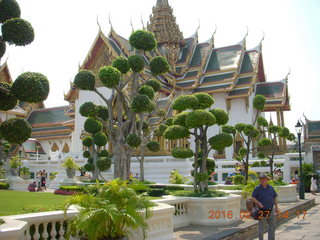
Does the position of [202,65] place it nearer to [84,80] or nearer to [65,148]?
[65,148]

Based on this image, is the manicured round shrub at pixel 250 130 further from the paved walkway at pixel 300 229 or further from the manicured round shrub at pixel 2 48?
the manicured round shrub at pixel 2 48

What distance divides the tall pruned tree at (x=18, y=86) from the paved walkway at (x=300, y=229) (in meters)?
4.87

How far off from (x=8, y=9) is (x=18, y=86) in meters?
1.08

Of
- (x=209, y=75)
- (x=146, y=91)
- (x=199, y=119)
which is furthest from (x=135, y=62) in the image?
(x=209, y=75)

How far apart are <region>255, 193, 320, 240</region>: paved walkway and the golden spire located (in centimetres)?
2744

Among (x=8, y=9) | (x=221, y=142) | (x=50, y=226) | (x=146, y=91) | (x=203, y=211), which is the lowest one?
(x=203, y=211)

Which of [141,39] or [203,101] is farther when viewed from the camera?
[141,39]

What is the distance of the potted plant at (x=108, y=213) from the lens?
13.8ft

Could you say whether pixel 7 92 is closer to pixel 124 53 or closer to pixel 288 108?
pixel 124 53

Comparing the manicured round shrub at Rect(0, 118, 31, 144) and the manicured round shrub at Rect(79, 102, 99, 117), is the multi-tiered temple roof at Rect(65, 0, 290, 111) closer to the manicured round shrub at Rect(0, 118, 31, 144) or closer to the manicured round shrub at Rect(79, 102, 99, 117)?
the manicured round shrub at Rect(79, 102, 99, 117)

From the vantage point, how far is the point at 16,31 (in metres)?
4.45

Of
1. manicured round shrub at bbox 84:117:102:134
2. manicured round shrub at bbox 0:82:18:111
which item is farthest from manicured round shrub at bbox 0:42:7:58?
manicured round shrub at bbox 84:117:102:134

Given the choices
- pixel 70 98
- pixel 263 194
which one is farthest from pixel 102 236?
pixel 70 98

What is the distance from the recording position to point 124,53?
88.6 ft
